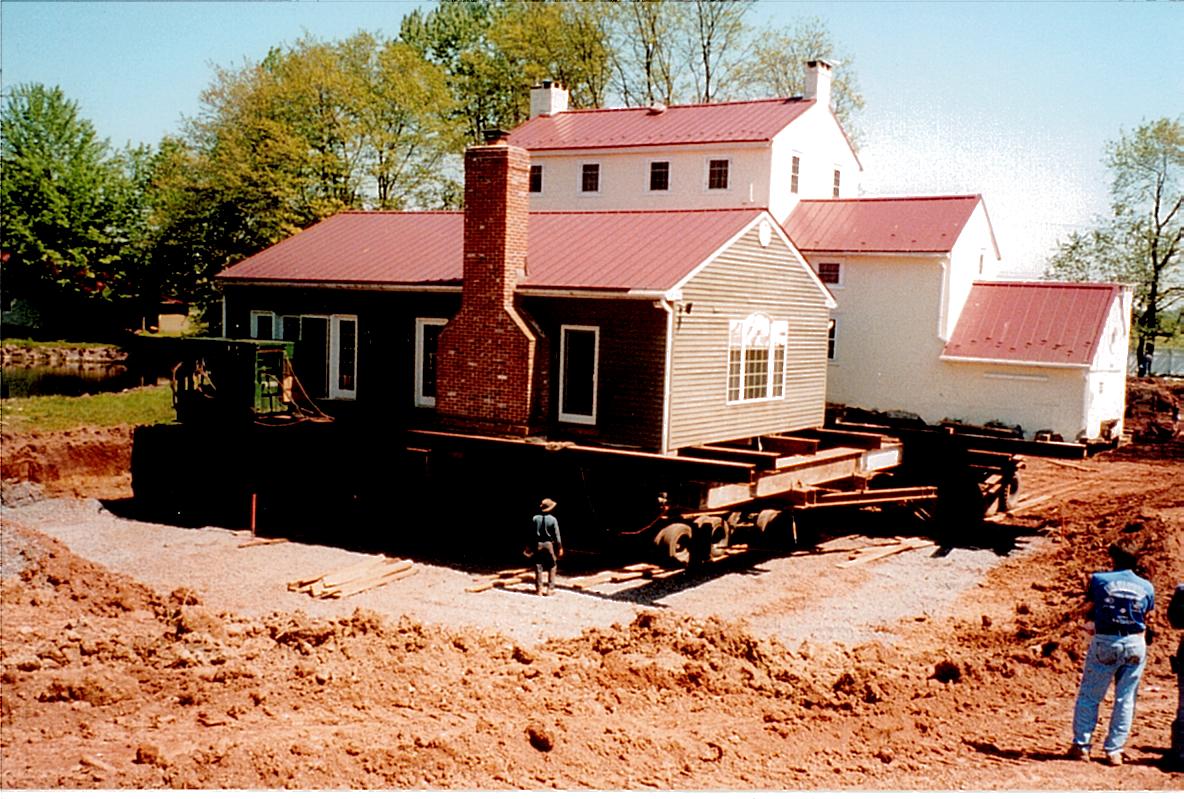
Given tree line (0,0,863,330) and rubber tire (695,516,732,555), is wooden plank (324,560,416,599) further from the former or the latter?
tree line (0,0,863,330)

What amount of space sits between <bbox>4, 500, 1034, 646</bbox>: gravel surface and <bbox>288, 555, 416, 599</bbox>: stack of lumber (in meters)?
0.16

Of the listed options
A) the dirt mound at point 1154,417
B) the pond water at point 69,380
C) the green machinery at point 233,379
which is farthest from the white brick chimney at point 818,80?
the pond water at point 69,380

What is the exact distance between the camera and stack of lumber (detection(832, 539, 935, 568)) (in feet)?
56.0

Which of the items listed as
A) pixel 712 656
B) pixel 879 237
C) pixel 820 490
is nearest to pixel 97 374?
pixel 879 237

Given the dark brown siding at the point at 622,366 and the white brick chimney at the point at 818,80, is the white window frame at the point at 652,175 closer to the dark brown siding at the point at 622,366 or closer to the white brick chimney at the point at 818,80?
the white brick chimney at the point at 818,80

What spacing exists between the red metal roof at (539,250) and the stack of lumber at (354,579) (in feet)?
17.1

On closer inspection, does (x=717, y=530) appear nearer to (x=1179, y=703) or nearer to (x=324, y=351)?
(x=1179, y=703)

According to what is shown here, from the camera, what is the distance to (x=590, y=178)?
119 feet

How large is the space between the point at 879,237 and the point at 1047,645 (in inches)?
773

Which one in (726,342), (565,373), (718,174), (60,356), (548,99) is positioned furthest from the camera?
(60,356)

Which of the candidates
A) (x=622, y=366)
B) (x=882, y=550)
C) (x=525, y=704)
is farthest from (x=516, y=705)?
(x=882, y=550)

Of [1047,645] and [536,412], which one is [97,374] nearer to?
[536,412]

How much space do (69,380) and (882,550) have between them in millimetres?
40446

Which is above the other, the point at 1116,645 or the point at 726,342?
the point at 726,342
